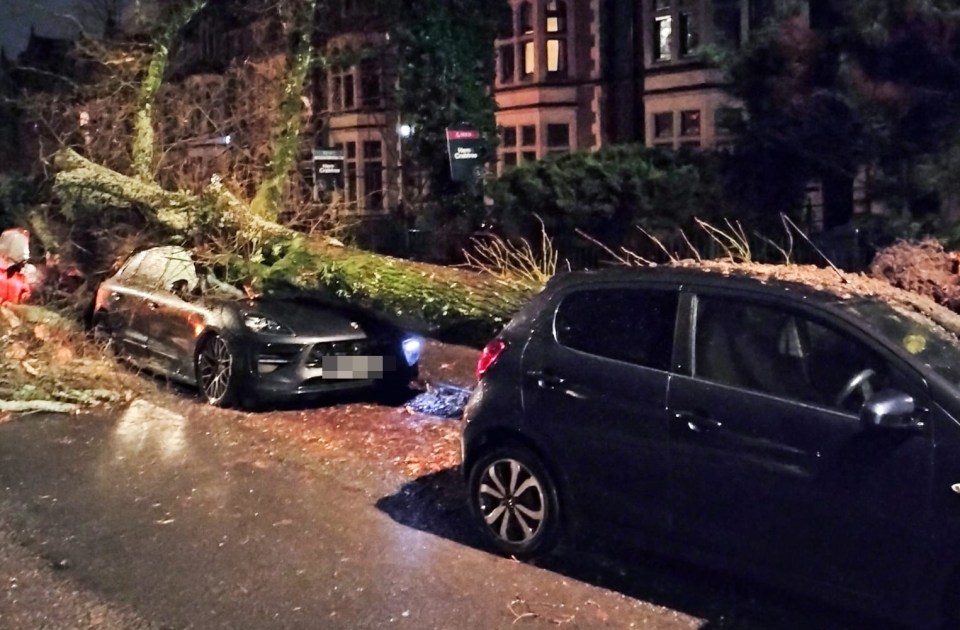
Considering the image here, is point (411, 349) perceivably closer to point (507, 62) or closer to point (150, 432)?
point (150, 432)

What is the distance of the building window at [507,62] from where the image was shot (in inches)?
1101

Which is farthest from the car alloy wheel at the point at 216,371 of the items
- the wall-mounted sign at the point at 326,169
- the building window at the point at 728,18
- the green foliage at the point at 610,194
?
the building window at the point at 728,18

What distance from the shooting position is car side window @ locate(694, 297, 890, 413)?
4.89m

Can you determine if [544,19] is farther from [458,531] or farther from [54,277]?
[458,531]

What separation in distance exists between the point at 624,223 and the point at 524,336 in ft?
35.4

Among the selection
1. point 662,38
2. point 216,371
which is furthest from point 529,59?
point 216,371

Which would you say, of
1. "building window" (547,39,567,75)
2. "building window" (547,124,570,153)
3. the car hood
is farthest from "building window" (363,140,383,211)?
the car hood

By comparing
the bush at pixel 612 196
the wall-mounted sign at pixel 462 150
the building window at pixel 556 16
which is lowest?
the bush at pixel 612 196

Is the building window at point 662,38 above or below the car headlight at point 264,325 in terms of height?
above

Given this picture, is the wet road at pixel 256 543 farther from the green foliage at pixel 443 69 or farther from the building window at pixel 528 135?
the building window at pixel 528 135

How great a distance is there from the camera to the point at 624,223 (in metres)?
16.7

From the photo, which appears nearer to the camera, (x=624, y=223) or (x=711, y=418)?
(x=711, y=418)

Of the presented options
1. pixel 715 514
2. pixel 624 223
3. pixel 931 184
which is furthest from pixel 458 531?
pixel 624 223

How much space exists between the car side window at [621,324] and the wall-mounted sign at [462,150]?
41.7ft
